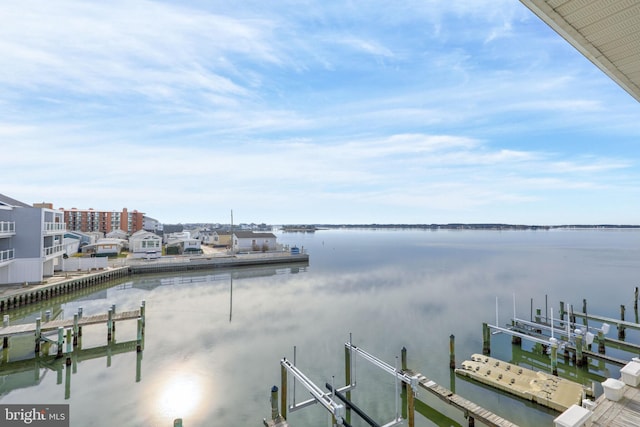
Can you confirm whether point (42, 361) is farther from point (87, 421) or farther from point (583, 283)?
point (583, 283)

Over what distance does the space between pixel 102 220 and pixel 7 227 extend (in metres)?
66.2

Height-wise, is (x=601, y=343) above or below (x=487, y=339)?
below

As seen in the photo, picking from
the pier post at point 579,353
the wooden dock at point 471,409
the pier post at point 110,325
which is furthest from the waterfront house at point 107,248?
the pier post at point 579,353

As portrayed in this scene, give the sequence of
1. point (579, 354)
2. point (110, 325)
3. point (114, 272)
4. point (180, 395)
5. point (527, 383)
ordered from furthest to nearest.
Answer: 1. point (114, 272)
2. point (110, 325)
3. point (579, 354)
4. point (180, 395)
5. point (527, 383)

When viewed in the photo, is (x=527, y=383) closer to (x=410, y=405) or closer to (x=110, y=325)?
(x=410, y=405)

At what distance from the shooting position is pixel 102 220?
82.4 meters

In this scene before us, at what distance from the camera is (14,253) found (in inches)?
1009

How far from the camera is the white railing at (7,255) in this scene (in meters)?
24.0

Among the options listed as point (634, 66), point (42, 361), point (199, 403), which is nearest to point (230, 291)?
point (42, 361)

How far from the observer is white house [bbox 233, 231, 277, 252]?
59.4 metres

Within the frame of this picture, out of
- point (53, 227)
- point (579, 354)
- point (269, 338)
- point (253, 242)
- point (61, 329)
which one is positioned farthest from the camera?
point (253, 242)

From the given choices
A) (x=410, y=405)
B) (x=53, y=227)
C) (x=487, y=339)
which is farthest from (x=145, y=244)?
(x=410, y=405)

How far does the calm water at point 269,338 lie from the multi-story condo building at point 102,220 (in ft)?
179

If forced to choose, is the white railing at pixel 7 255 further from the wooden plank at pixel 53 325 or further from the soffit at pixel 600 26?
the soffit at pixel 600 26
